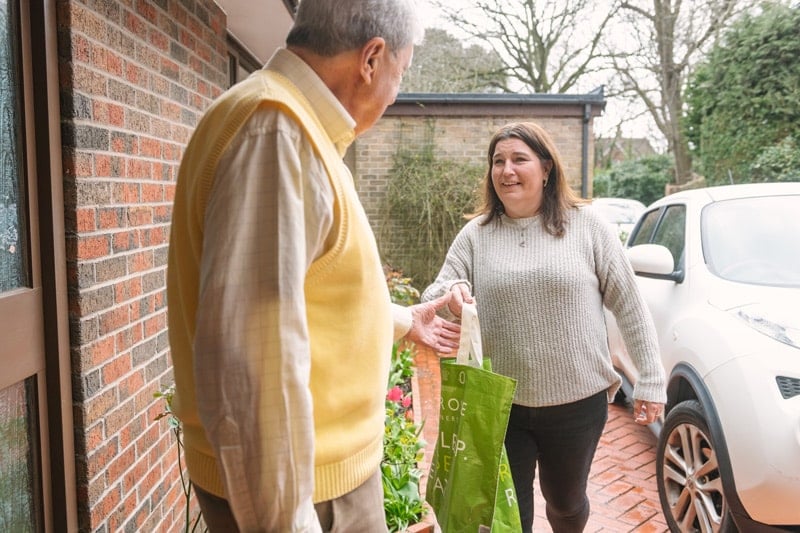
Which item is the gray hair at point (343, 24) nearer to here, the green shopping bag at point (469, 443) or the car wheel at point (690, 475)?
the green shopping bag at point (469, 443)

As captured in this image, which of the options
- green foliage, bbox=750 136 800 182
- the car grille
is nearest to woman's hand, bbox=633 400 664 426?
the car grille

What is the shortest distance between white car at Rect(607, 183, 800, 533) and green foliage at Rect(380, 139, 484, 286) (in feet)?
15.1

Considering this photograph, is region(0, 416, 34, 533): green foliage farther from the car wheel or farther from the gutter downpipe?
the gutter downpipe

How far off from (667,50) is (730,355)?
645 inches

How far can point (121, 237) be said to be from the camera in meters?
2.21

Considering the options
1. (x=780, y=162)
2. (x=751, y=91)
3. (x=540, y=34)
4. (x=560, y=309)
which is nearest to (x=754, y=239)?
(x=560, y=309)

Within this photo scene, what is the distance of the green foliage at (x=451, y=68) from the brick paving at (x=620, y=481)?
12911mm

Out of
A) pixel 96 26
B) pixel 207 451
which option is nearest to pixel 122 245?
pixel 96 26

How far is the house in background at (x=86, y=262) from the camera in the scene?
5.67 feet

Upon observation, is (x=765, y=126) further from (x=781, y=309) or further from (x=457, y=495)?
(x=457, y=495)

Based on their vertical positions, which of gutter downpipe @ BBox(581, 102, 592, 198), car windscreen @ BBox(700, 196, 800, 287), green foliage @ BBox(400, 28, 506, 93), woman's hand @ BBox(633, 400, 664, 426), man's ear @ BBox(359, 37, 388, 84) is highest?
green foliage @ BBox(400, 28, 506, 93)

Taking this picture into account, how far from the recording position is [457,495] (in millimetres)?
2178

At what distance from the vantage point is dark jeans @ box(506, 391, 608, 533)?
2.61 m

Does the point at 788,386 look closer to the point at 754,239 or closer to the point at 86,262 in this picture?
the point at 754,239
